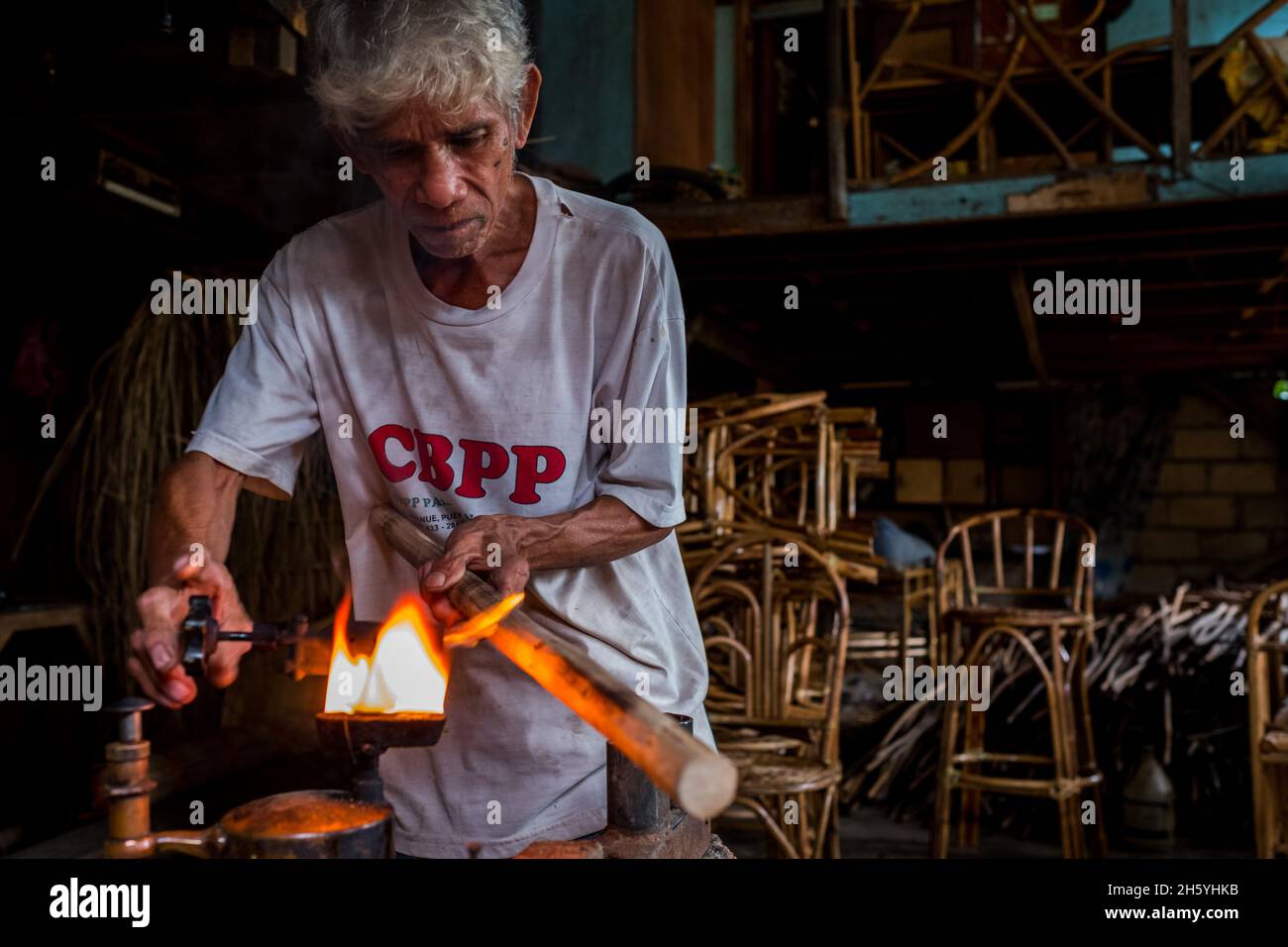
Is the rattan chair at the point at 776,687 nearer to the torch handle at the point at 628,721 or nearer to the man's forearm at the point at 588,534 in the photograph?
the man's forearm at the point at 588,534

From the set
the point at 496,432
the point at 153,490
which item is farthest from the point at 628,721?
the point at 153,490

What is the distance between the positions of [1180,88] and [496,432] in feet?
14.9

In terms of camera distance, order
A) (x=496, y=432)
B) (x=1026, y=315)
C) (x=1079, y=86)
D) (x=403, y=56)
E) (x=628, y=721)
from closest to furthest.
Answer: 1. (x=628, y=721)
2. (x=403, y=56)
3. (x=496, y=432)
4. (x=1079, y=86)
5. (x=1026, y=315)

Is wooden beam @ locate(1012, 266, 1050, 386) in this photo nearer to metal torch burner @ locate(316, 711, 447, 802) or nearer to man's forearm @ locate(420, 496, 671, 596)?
man's forearm @ locate(420, 496, 671, 596)

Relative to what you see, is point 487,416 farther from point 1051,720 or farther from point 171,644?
point 1051,720

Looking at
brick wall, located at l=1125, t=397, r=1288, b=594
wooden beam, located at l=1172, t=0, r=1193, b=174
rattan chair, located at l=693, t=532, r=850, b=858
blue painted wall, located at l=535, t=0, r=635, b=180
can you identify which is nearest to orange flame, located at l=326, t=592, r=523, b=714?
rattan chair, located at l=693, t=532, r=850, b=858

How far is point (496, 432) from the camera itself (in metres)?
1.61

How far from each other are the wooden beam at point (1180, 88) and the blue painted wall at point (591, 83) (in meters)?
3.12

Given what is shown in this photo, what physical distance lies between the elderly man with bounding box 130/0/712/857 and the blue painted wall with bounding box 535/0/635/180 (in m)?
5.50

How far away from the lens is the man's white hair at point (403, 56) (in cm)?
137

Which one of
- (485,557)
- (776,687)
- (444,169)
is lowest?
(776,687)

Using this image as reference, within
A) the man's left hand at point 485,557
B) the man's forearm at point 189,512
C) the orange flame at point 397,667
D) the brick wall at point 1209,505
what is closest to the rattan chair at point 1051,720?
A: the man's left hand at point 485,557

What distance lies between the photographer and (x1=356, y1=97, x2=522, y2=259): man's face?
1437 millimetres
